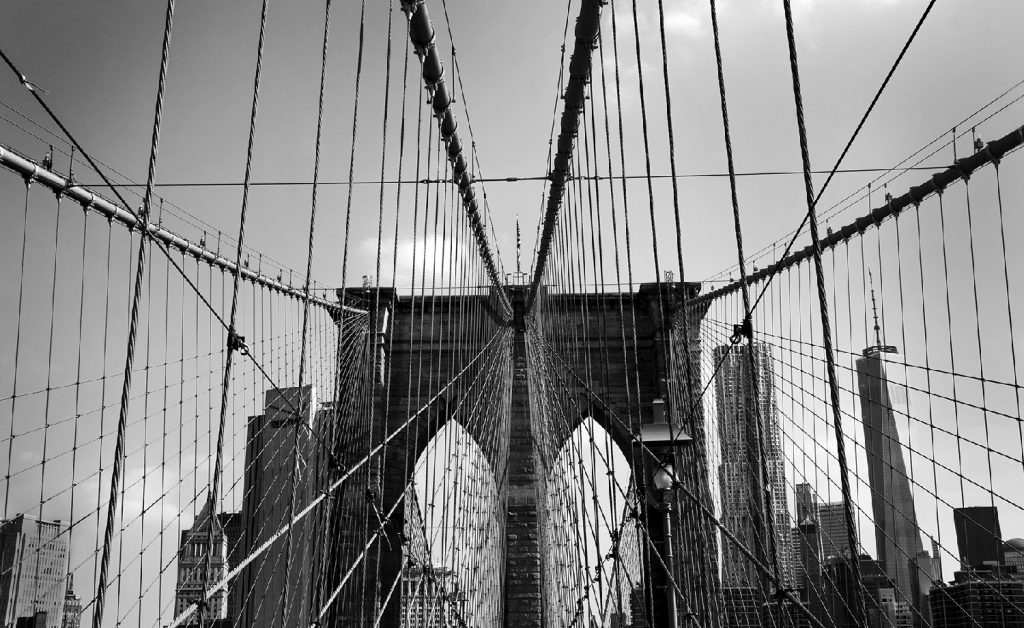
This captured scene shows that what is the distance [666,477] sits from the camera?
424cm

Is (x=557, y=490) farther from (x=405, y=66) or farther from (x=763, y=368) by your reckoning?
(x=405, y=66)

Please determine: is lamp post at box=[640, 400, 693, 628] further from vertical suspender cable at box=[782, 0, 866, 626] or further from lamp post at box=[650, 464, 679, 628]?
vertical suspender cable at box=[782, 0, 866, 626]

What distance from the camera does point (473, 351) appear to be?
13852 millimetres

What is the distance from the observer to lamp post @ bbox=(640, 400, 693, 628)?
4207 mm

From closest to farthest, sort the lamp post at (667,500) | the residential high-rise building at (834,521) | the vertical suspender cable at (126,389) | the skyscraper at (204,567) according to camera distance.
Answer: the vertical suspender cable at (126,389) < the skyscraper at (204,567) < the lamp post at (667,500) < the residential high-rise building at (834,521)

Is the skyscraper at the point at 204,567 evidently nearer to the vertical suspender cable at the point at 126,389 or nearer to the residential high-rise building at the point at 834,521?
the vertical suspender cable at the point at 126,389

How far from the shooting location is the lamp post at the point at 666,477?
13.8 feet

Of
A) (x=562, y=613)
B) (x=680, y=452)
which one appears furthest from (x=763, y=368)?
(x=680, y=452)

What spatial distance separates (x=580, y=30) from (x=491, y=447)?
9.82 m

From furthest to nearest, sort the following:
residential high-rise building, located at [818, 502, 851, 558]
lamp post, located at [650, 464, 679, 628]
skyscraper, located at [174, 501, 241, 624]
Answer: residential high-rise building, located at [818, 502, 851, 558] < lamp post, located at [650, 464, 679, 628] < skyscraper, located at [174, 501, 241, 624]

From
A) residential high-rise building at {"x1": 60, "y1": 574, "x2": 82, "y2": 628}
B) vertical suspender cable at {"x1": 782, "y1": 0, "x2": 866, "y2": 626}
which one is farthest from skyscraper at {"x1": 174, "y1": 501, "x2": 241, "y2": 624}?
vertical suspender cable at {"x1": 782, "y1": 0, "x2": 866, "y2": 626}

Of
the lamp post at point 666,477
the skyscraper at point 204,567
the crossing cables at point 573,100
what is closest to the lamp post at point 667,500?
the lamp post at point 666,477

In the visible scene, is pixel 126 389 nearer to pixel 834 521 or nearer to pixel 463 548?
pixel 463 548

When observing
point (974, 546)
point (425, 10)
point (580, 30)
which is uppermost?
point (580, 30)
